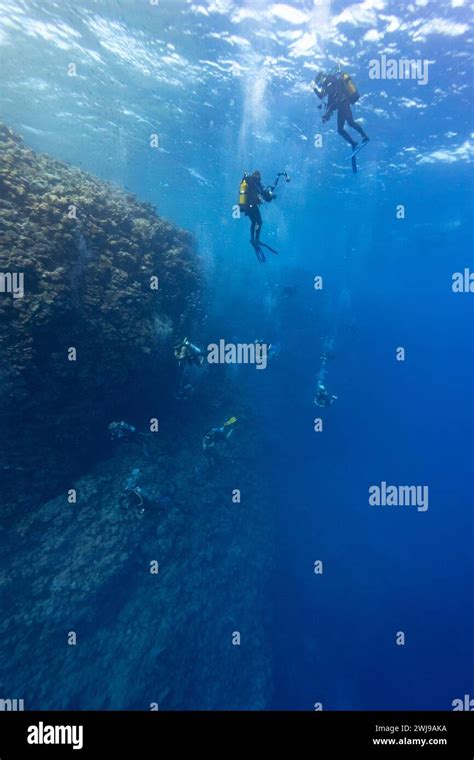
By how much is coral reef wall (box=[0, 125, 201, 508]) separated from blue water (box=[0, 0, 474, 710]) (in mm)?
7441

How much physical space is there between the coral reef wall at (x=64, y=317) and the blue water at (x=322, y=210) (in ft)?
24.4

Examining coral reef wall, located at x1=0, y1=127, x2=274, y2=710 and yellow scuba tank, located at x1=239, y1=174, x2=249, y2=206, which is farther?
yellow scuba tank, located at x1=239, y1=174, x2=249, y2=206

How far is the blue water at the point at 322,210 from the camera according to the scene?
1545 cm

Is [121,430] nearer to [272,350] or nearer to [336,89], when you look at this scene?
[336,89]

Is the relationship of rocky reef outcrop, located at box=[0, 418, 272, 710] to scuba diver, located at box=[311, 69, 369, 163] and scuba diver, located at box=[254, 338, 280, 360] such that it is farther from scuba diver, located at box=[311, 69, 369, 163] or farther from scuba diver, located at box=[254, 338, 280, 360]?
scuba diver, located at box=[311, 69, 369, 163]

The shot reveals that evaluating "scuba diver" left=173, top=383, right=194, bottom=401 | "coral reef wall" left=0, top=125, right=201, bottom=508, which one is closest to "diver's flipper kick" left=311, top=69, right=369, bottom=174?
"coral reef wall" left=0, top=125, right=201, bottom=508

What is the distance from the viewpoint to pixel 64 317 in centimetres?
928

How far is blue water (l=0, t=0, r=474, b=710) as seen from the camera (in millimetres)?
15445

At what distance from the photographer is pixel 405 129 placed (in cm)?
2053

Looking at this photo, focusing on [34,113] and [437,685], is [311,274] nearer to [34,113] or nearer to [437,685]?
[34,113]

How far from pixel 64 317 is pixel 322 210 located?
41521mm

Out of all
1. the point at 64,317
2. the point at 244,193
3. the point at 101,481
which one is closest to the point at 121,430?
the point at 101,481

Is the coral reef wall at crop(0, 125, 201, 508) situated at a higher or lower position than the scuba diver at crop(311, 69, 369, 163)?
lower

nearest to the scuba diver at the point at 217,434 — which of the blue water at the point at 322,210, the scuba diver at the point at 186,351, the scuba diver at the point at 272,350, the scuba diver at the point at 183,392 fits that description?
the scuba diver at the point at 183,392
